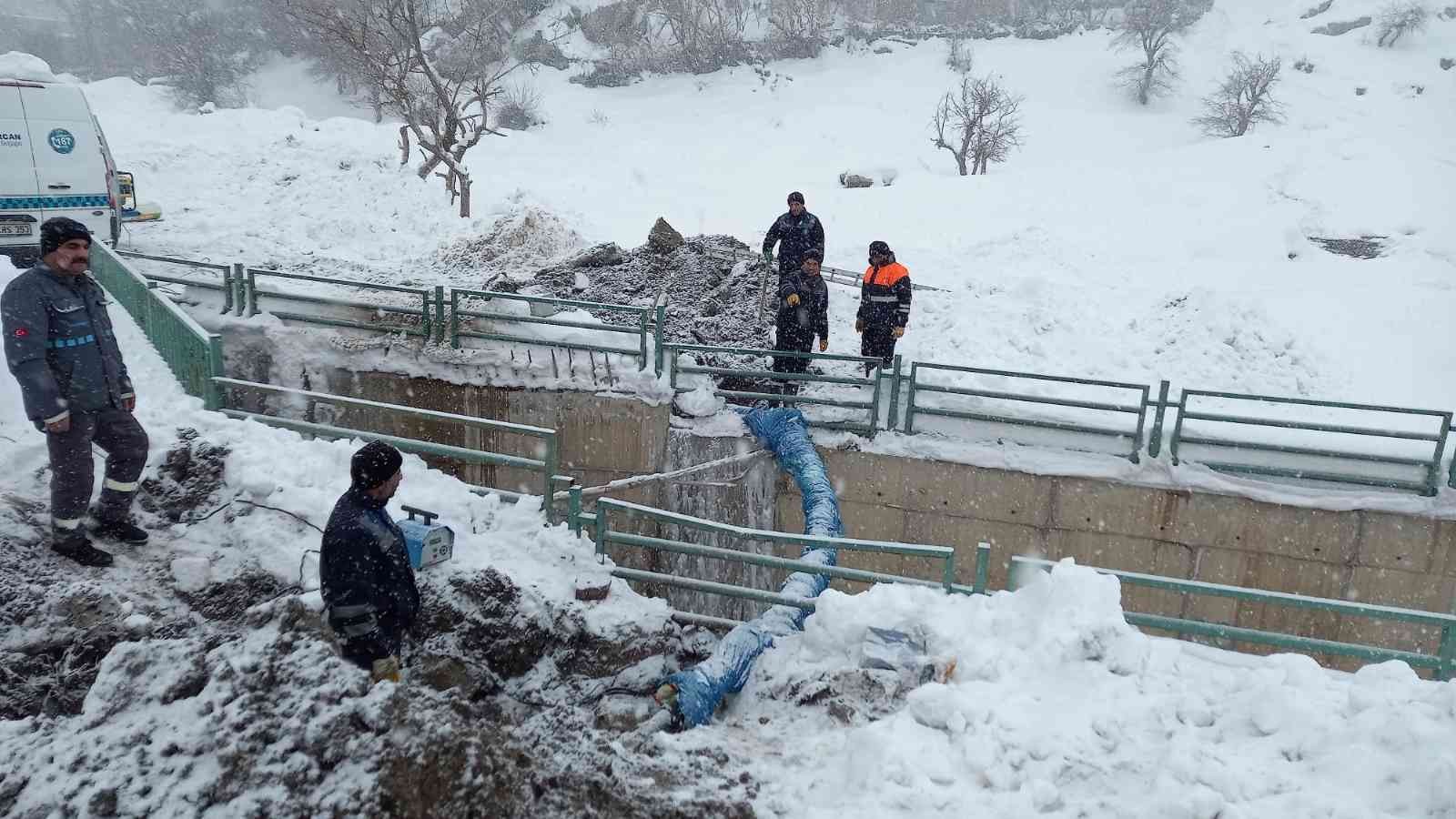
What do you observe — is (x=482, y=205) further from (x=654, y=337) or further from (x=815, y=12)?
(x=815, y=12)

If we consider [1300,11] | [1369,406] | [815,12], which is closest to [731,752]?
[1369,406]

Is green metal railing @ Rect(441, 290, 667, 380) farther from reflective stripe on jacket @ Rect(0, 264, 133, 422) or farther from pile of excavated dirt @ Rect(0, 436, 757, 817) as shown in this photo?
pile of excavated dirt @ Rect(0, 436, 757, 817)

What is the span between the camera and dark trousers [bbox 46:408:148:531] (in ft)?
16.1

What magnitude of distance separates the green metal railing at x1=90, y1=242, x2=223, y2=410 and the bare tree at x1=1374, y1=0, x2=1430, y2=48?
42.7m

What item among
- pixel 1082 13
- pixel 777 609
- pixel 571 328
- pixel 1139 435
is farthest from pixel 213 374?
pixel 1082 13

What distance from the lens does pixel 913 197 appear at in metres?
21.7

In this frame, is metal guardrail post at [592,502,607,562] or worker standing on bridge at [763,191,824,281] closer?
metal guardrail post at [592,502,607,562]

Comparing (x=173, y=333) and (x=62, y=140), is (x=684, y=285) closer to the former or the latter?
(x=173, y=333)

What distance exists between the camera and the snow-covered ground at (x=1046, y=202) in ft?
45.2

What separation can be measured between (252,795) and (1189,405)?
11.2m

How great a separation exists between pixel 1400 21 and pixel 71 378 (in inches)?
1731

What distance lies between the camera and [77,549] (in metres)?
5.04

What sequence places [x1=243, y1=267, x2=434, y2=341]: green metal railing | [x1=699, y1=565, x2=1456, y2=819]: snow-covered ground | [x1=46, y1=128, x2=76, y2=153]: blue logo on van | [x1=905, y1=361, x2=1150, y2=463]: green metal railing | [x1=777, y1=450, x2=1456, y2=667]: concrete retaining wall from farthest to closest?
[x1=46, y1=128, x2=76, y2=153]: blue logo on van
[x1=243, y1=267, x2=434, y2=341]: green metal railing
[x1=905, y1=361, x2=1150, y2=463]: green metal railing
[x1=777, y1=450, x2=1456, y2=667]: concrete retaining wall
[x1=699, y1=565, x2=1456, y2=819]: snow-covered ground

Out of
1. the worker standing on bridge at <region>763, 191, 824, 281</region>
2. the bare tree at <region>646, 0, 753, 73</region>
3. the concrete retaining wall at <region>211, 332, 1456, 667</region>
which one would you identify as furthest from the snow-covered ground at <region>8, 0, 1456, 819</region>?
the worker standing on bridge at <region>763, 191, 824, 281</region>
